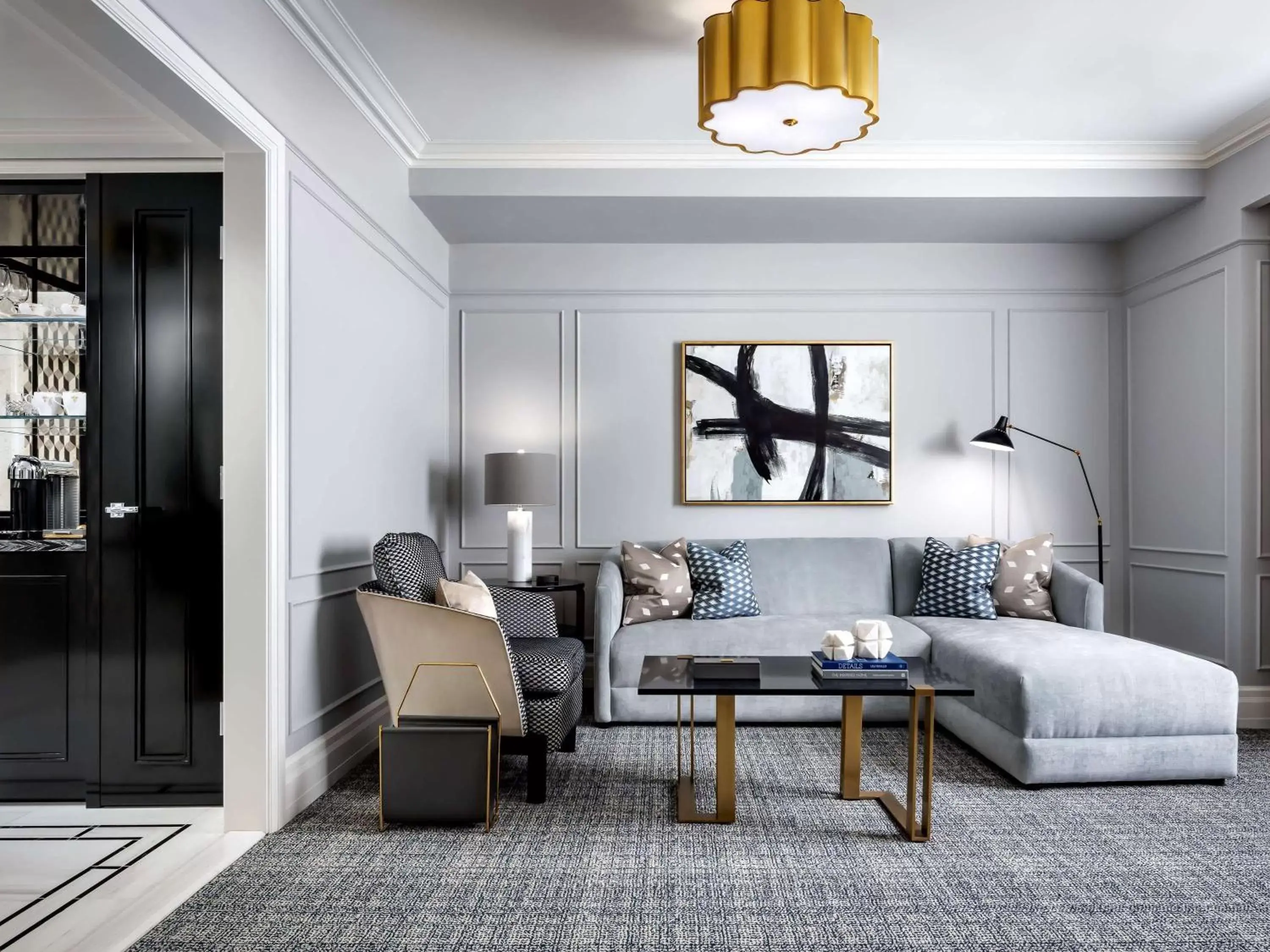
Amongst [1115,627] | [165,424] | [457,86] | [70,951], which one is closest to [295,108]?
[457,86]

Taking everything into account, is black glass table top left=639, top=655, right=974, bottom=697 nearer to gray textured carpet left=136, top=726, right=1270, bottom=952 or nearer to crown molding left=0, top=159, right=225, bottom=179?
gray textured carpet left=136, top=726, right=1270, bottom=952

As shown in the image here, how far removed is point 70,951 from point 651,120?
3.71 m

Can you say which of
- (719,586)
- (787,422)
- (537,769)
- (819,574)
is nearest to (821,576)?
(819,574)

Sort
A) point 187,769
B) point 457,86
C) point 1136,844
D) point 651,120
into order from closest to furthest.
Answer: point 1136,844 < point 187,769 < point 457,86 < point 651,120

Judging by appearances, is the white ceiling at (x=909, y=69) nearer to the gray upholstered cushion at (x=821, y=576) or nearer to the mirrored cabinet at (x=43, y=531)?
the mirrored cabinet at (x=43, y=531)

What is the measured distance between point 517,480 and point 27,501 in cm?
216

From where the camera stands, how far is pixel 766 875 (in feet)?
8.13

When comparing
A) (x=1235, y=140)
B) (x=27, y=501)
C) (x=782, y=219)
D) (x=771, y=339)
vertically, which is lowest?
(x=27, y=501)

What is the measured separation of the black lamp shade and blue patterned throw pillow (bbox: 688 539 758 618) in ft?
4.93

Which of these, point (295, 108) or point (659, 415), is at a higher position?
point (295, 108)

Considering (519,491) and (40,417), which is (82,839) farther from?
(519,491)

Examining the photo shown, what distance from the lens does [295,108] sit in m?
3.08

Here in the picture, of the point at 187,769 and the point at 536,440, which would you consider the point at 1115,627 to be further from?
the point at 187,769

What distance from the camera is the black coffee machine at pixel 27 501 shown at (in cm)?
319
